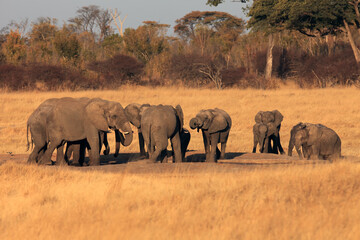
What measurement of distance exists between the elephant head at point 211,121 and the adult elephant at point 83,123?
1.80 metres

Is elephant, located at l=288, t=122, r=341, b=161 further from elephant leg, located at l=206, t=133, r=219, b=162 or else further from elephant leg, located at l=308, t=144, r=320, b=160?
elephant leg, located at l=206, t=133, r=219, b=162

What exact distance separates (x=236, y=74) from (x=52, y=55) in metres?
12.8

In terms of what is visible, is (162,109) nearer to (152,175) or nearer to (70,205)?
(152,175)

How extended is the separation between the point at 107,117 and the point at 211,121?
255 centimetres

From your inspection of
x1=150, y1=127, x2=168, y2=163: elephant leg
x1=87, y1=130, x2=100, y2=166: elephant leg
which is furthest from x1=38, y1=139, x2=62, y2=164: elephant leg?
x1=150, y1=127, x2=168, y2=163: elephant leg

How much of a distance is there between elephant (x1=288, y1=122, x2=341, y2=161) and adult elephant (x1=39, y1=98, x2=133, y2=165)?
3.62m

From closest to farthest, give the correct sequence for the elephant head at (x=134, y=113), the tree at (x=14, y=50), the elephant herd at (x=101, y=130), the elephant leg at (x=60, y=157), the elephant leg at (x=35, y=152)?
the elephant herd at (x=101, y=130) → the elephant leg at (x=35, y=152) → the elephant leg at (x=60, y=157) → the elephant head at (x=134, y=113) → the tree at (x=14, y=50)

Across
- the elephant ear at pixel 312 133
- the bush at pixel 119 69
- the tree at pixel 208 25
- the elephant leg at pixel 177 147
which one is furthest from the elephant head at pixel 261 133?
the tree at pixel 208 25

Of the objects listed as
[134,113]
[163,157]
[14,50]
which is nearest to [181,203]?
[163,157]

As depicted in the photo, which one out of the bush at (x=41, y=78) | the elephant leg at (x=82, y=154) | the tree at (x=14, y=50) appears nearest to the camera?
the elephant leg at (x=82, y=154)

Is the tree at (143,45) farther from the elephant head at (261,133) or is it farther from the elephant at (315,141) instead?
the elephant at (315,141)

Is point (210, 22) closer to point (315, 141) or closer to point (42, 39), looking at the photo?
point (42, 39)

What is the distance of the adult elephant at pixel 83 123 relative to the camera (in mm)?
12766

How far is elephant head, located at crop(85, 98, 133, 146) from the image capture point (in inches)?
508
